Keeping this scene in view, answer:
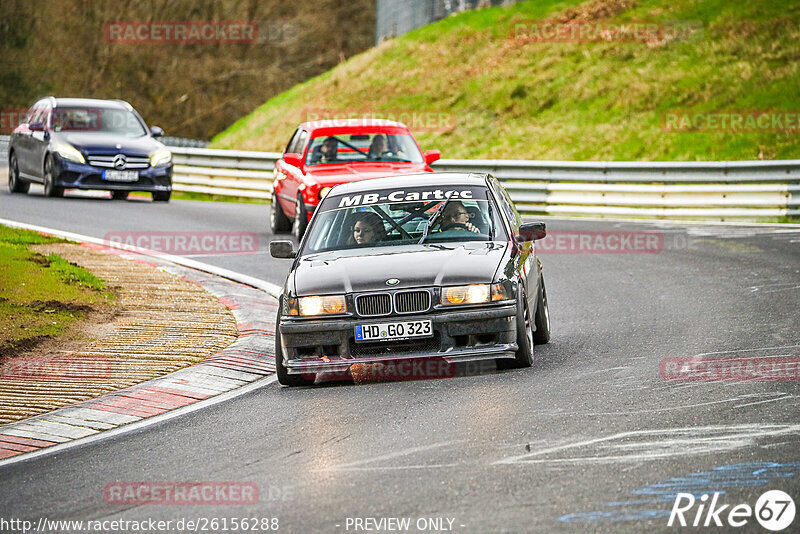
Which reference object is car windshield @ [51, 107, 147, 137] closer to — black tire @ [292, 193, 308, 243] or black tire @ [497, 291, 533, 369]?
black tire @ [292, 193, 308, 243]

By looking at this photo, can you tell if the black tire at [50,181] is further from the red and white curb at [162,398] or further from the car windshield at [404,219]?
the car windshield at [404,219]

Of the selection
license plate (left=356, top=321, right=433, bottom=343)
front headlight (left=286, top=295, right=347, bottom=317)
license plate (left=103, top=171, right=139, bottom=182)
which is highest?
license plate (left=103, top=171, right=139, bottom=182)

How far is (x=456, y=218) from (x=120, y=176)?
1369 cm

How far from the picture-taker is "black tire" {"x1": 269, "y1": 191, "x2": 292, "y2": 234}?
18797 millimetres

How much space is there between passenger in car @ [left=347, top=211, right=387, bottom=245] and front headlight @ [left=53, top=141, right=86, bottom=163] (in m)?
13.6

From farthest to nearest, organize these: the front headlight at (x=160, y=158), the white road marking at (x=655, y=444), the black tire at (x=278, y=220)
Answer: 1. the front headlight at (x=160, y=158)
2. the black tire at (x=278, y=220)
3. the white road marking at (x=655, y=444)

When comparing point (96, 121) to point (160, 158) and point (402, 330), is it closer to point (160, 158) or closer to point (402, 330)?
point (160, 158)

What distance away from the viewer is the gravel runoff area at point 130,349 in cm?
910

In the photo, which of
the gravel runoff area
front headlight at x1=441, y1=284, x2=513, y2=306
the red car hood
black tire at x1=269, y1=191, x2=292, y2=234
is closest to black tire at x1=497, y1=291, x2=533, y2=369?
front headlight at x1=441, y1=284, x2=513, y2=306

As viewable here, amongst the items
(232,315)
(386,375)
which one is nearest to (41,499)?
(386,375)

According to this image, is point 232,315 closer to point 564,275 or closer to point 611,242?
point 564,275

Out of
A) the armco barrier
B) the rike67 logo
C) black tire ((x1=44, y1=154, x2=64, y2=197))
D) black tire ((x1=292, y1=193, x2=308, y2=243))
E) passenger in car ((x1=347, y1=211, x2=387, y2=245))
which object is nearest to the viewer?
the rike67 logo

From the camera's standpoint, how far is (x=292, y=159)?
1803 centimetres

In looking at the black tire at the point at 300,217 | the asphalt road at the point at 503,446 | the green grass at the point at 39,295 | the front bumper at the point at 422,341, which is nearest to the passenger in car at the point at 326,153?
the black tire at the point at 300,217
